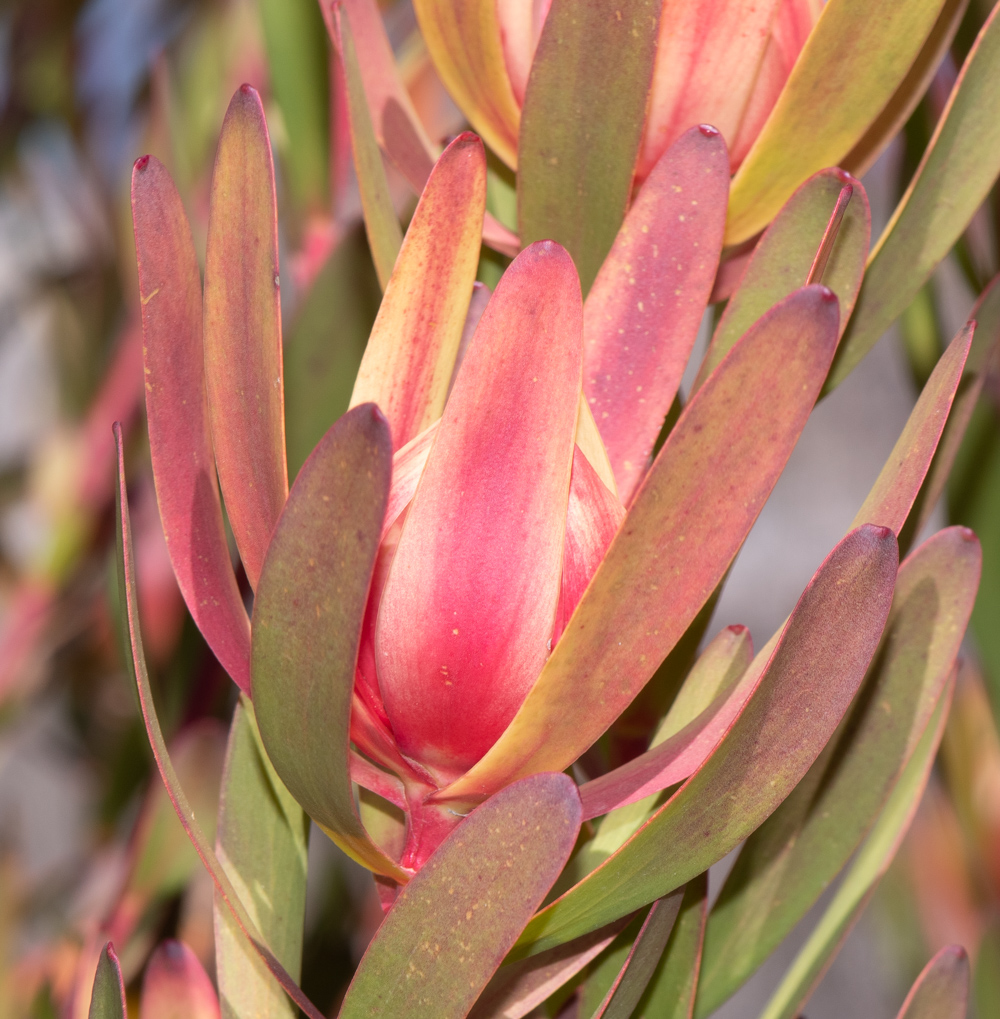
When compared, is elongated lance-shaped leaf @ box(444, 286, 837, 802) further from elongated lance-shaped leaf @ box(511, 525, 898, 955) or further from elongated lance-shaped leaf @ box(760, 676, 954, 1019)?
elongated lance-shaped leaf @ box(760, 676, 954, 1019)

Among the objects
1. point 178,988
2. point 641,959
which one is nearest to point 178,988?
point 178,988

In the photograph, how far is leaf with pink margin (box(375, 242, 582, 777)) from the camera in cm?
17

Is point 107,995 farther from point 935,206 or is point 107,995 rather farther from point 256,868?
point 935,206

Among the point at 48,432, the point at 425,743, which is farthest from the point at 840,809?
the point at 48,432

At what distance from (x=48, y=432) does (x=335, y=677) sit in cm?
57

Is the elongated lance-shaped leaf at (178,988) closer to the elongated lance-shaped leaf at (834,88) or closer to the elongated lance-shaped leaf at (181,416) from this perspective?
the elongated lance-shaped leaf at (181,416)

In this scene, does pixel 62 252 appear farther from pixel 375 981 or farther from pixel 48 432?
pixel 375 981

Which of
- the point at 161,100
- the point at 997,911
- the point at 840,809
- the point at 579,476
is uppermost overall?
the point at 161,100

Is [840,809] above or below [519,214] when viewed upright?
below

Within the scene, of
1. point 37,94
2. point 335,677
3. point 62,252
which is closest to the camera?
point 335,677

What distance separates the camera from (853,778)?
10.0 inches

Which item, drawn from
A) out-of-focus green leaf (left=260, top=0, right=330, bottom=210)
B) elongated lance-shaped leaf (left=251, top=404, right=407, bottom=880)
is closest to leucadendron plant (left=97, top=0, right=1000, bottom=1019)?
elongated lance-shaped leaf (left=251, top=404, right=407, bottom=880)

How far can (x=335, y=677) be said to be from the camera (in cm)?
17

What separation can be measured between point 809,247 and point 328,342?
0.17m
